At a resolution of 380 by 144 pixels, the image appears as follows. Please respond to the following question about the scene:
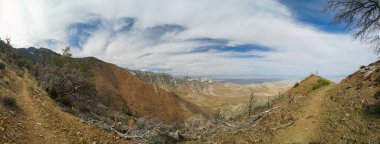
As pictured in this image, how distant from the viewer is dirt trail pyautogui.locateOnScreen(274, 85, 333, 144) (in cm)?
2028

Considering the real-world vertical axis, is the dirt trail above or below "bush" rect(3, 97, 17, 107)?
below

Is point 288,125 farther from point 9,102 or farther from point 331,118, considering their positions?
point 9,102

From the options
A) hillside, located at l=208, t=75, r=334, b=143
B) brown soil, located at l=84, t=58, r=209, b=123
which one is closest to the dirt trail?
hillside, located at l=208, t=75, r=334, b=143

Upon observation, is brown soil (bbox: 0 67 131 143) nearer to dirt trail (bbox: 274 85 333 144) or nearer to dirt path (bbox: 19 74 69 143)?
dirt path (bbox: 19 74 69 143)

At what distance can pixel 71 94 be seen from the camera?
32438mm

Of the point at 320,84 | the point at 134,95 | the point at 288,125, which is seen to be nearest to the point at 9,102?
the point at 288,125

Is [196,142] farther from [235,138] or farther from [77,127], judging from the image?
[77,127]

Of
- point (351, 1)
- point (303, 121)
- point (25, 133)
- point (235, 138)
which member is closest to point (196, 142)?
point (235, 138)

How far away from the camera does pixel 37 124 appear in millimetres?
18750

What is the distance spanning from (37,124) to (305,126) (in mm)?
14168

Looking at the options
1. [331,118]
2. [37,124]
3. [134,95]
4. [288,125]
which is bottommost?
[134,95]

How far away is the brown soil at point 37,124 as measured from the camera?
55.3ft

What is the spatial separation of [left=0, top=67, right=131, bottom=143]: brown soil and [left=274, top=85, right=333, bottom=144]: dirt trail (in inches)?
348

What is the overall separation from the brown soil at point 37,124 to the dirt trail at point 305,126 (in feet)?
29.0
